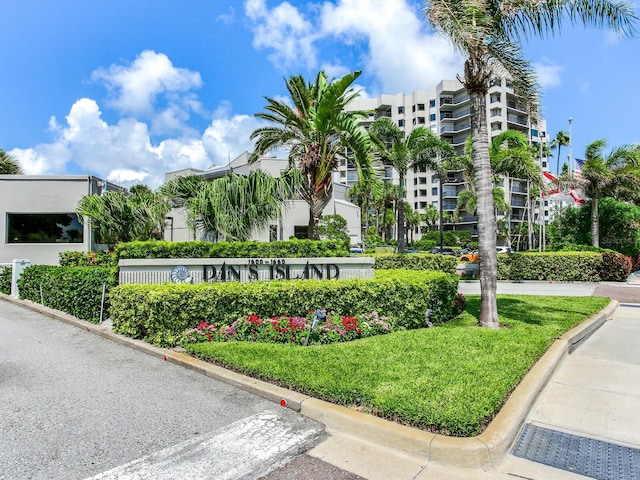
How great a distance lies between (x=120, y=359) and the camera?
6.55 m

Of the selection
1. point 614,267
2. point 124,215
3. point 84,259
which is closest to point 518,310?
point 614,267

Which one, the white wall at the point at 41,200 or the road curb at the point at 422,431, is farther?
the white wall at the point at 41,200

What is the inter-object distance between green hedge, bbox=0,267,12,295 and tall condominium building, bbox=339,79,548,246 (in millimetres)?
52275

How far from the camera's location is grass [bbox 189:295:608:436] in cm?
409

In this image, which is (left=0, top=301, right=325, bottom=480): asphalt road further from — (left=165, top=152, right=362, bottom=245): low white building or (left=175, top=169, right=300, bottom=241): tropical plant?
(left=165, top=152, right=362, bottom=245): low white building

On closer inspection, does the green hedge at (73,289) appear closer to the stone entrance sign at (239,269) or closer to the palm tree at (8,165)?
the stone entrance sign at (239,269)

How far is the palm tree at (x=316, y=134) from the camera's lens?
10.5 meters

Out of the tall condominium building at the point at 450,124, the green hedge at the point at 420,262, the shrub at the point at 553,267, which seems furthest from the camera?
the tall condominium building at the point at 450,124

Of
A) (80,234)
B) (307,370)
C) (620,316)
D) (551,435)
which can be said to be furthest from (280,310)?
(80,234)

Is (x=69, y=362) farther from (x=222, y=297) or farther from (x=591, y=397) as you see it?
(x=591, y=397)

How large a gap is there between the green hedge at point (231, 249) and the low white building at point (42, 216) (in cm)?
1096

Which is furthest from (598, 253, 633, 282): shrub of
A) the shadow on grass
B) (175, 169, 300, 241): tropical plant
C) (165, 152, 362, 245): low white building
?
(175, 169, 300, 241): tropical plant

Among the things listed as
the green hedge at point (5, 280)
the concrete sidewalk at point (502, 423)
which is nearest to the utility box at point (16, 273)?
the green hedge at point (5, 280)

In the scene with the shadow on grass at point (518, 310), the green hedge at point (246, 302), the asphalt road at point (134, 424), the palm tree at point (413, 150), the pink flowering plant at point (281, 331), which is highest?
the palm tree at point (413, 150)
